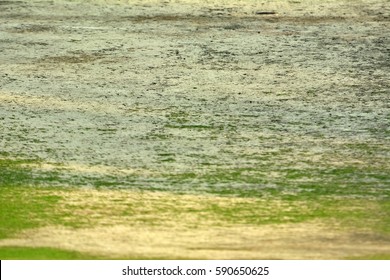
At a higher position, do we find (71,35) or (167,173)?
(71,35)

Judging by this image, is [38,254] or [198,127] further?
[198,127]

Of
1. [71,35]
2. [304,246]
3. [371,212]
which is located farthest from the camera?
[71,35]

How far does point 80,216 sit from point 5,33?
5720 mm

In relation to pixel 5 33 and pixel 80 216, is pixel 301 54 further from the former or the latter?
pixel 80 216

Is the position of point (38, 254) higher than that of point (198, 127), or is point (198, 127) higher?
point (198, 127)

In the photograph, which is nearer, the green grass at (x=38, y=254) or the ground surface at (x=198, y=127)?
the green grass at (x=38, y=254)

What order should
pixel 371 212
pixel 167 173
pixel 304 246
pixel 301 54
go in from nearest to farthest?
pixel 304 246
pixel 371 212
pixel 167 173
pixel 301 54

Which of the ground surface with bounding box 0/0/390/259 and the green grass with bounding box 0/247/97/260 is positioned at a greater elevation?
the ground surface with bounding box 0/0/390/259

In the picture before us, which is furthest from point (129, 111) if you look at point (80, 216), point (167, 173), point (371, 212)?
point (371, 212)

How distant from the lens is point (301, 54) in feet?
43.7

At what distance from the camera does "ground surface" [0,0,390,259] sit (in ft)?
29.7

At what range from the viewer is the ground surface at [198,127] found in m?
9.04

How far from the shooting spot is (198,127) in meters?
11.3

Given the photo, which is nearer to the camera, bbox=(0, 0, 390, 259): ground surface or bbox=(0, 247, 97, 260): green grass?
bbox=(0, 247, 97, 260): green grass
